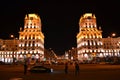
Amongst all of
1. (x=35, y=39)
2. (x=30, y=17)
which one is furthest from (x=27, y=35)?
(x=30, y=17)

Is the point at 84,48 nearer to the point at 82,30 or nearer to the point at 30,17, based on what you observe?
the point at 82,30

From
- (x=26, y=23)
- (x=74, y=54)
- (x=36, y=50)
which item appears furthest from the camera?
(x=74, y=54)

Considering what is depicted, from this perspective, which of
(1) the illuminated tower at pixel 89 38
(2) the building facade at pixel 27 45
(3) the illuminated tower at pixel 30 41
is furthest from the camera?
(1) the illuminated tower at pixel 89 38

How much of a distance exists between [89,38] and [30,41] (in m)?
48.3

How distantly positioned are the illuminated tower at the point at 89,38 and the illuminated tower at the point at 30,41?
34999mm

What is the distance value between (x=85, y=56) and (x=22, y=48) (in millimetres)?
49812

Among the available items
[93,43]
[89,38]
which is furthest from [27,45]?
[93,43]

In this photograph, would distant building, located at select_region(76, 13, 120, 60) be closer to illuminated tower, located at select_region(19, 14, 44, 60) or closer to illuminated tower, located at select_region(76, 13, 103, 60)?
illuminated tower, located at select_region(76, 13, 103, 60)

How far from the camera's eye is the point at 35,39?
513 ft

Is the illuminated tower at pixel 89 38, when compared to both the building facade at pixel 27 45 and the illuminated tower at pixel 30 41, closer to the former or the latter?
the building facade at pixel 27 45

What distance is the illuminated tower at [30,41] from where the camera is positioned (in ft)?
498

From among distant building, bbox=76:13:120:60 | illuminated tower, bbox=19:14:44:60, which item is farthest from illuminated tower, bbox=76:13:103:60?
illuminated tower, bbox=19:14:44:60

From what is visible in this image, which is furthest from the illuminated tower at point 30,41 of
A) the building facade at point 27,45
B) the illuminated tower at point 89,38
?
the illuminated tower at point 89,38

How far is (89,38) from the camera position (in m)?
163
